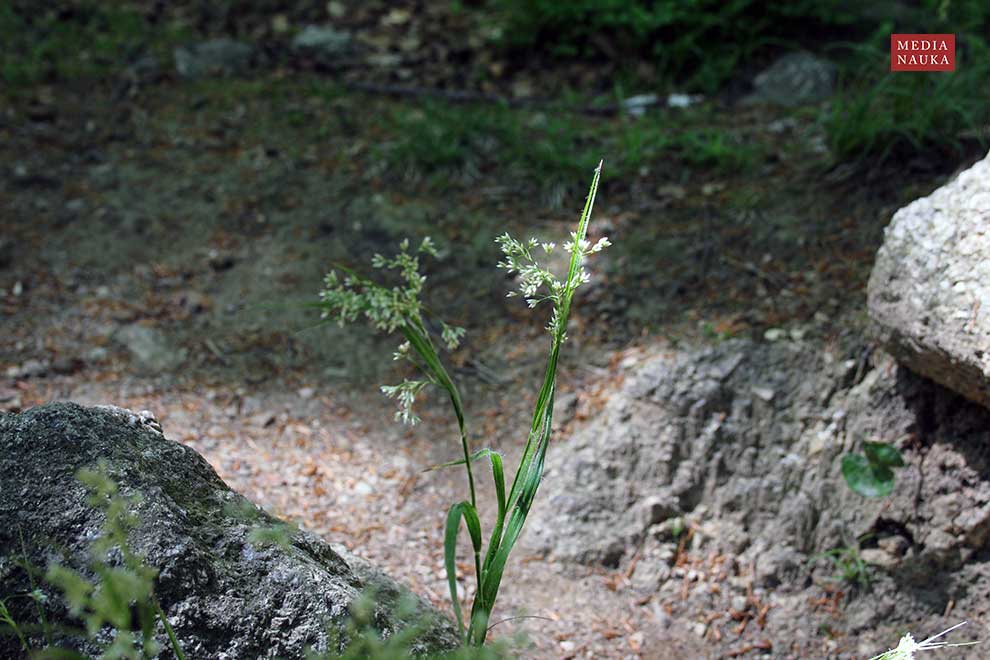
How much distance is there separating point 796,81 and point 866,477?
7.15 ft

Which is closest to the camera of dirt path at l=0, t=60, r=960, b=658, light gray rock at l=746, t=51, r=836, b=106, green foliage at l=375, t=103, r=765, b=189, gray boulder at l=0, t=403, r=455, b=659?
gray boulder at l=0, t=403, r=455, b=659

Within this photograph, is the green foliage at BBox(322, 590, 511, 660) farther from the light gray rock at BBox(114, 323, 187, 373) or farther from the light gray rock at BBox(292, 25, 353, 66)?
the light gray rock at BBox(292, 25, 353, 66)

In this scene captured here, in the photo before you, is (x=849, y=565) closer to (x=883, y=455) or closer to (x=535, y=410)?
(x=883, y=455)

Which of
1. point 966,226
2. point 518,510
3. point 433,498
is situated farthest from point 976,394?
point 433,498

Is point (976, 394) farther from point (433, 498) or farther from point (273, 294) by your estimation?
point (273, 294)

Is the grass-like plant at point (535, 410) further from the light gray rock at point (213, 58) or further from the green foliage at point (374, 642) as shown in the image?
the light gray rock at point (213, 58)

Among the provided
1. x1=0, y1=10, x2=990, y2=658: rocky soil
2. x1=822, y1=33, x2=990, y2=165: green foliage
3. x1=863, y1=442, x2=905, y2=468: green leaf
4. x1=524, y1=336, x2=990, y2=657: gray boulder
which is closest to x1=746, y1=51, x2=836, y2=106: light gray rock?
x1=0, y1=10, x2=990, y2=658: rocky soil

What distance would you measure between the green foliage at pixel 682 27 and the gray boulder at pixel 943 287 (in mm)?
1921

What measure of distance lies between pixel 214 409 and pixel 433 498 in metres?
Answer: 0.76

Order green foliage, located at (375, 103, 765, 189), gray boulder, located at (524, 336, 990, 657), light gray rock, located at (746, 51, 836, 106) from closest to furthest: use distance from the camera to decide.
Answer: gray boulder, located at (524, 336, 990, 657) → green foliage, located at (375, 103, 765, 189) → light gray rock, located at (746, 51, 836, 106)

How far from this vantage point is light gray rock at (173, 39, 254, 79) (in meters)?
4.14

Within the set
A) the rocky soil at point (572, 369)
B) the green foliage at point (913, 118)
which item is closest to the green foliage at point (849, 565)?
the rocky soil at point (572, 369)

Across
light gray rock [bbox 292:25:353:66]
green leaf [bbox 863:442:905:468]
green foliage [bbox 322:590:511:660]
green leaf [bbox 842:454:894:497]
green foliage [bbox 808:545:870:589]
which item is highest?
light gray rock [bbox 292:25:353:66]

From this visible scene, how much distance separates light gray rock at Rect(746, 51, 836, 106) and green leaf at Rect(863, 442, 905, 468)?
6.42 ft
